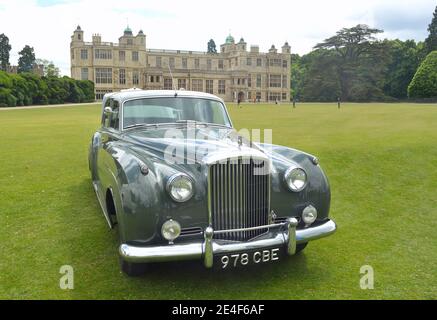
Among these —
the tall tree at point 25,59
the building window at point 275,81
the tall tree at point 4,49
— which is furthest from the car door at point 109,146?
the tall tree at point 25,59

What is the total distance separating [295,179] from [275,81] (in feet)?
328

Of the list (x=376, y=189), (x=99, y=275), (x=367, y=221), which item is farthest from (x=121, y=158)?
(x=376, y=189)

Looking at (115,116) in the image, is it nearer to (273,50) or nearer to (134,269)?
(134,269)

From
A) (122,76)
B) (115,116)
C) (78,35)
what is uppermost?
(78,35)

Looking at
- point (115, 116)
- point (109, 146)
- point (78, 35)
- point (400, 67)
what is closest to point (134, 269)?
point (109, 146)

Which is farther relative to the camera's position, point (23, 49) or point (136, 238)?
point (23, 49)

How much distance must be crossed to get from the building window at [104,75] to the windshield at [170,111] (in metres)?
82.0

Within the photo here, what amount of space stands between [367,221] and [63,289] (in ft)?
16.0

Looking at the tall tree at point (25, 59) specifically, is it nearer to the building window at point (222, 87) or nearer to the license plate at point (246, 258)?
the building window at point (222, 87)

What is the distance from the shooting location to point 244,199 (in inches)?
173

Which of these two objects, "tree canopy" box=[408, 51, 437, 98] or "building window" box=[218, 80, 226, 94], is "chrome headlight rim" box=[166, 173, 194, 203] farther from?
"building window" box=[218, 80, 226, 94]

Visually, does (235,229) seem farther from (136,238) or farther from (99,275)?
(99,275)

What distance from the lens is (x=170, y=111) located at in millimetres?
6125
